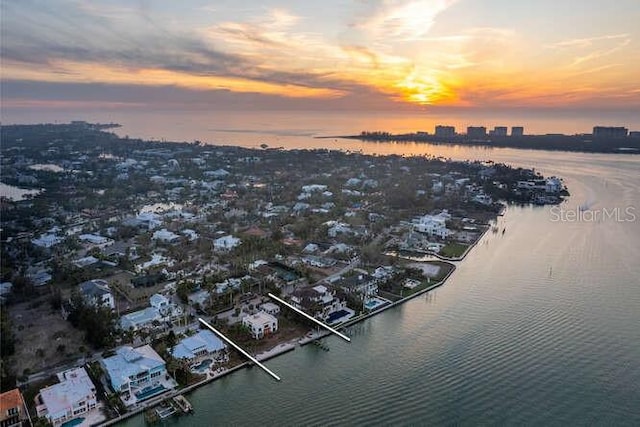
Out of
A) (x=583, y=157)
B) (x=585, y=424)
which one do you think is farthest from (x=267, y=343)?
(x=583, y=157)

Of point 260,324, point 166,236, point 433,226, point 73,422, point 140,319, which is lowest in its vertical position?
point 73,422

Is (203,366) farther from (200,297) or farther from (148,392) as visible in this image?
(200,297)

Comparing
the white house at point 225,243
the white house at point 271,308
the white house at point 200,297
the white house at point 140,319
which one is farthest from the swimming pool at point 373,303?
the white house at point 225,243

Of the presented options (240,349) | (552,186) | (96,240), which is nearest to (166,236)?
(96,240)

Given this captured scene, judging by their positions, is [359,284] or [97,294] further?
[359,284]

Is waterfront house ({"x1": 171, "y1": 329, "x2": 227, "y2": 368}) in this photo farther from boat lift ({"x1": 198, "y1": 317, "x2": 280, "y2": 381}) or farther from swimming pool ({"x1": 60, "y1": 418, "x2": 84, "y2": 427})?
swimming pool ({"x1": 60, "y1": 418, "x2": 84, "y2": 427})

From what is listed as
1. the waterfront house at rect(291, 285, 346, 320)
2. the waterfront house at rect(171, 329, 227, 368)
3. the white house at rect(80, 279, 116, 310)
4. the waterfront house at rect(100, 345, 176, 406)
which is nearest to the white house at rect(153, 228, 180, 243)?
the white house at rect(80, 279, 116, 310)

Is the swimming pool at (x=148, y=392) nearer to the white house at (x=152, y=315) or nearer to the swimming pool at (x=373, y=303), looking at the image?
the white house at (x=152, y=315)
